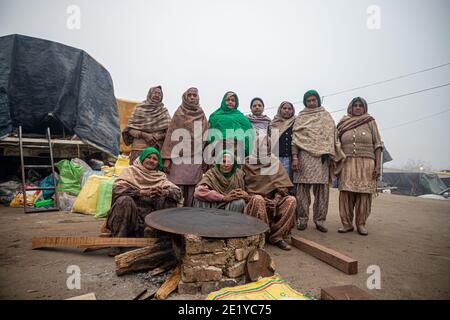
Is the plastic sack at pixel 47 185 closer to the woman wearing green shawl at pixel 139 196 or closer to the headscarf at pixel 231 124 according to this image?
the woman wearing green shawl at pixel 139 196

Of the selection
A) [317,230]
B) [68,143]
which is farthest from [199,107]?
[68,143]

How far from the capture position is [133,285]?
6.59ft

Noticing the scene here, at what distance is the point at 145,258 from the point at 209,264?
700 mm

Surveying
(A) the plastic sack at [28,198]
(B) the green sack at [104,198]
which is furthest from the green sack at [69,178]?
(B) the green sack at [104,198]

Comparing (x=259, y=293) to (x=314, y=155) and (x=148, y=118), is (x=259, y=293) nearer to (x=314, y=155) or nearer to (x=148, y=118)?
(x=314, y=155)

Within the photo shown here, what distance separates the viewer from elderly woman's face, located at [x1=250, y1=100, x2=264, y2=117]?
425 cm

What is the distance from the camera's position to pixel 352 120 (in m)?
3.86

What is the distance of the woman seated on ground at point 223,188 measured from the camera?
2.96 meters

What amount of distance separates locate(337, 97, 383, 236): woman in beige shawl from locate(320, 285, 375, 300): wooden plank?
7.47 feet

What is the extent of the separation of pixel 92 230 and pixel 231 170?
2535 mm

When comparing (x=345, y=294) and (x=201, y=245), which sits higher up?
(x=201, y=245)

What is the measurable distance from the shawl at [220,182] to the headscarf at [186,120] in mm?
736

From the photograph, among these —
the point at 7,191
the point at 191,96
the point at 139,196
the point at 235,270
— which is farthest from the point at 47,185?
the point at 235,270
